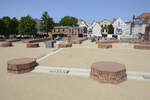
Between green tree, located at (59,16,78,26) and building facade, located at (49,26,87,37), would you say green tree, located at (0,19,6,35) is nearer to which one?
building facade, located at (49,26,87,37)

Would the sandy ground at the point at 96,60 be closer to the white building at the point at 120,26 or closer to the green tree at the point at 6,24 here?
the green tree at the point at 6,24

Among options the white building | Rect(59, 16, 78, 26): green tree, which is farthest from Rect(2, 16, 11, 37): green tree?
the white building

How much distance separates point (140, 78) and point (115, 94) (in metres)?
2.55

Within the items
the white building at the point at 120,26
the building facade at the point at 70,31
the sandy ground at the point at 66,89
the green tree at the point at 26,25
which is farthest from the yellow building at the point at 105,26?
the sandy ground at the point at 66,89

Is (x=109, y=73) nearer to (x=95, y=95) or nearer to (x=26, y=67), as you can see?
(x=95, y=95)

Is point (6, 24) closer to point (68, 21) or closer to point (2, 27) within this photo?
point (2, 27)

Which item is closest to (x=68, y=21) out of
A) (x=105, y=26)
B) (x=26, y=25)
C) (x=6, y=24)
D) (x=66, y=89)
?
(x=105, y=26)

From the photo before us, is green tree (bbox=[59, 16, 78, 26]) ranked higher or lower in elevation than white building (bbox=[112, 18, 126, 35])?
higher

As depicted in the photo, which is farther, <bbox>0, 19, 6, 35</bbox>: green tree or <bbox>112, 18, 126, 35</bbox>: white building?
<bbox>112, 18, 126, 35</bbox>: white building

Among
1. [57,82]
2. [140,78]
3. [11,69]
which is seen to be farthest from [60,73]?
[140,78]

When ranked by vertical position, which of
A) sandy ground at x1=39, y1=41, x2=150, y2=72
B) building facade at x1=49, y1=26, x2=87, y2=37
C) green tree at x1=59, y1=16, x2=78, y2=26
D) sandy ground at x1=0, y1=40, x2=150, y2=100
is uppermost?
green tree at x1=59, y1=16, x2=78, y2=26

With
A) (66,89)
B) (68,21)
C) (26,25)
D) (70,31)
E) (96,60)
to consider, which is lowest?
(66,89)

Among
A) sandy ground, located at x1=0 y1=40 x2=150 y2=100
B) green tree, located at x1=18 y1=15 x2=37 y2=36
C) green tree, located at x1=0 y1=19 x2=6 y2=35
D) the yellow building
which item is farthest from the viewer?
the yellow building

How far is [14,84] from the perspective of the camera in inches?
218
